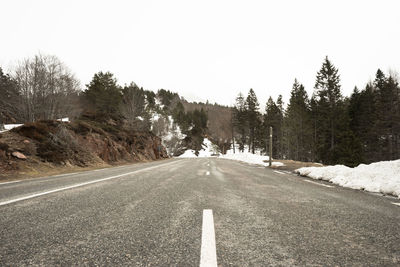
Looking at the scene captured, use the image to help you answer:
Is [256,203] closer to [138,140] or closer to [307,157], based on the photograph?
[138,140]

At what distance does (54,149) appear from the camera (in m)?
13.8

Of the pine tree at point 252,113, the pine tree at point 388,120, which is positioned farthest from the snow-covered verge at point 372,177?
the pine tree at point 252,113

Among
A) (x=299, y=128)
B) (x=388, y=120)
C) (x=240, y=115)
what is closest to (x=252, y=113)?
(x=240, y=115)

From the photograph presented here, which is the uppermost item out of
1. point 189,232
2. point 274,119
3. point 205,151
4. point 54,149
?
point 274,119

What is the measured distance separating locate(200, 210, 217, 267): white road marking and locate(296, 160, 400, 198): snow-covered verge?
17.0ft

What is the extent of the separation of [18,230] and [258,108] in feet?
190

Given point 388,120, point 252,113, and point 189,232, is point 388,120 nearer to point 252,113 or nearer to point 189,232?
point 252,113

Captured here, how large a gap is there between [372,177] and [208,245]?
22.2 feet

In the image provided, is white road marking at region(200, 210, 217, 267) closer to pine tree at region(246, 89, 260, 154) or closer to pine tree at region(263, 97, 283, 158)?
pine tree at region(246, 89, 260, 154)

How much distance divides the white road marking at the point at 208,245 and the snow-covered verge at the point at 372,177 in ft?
17.0

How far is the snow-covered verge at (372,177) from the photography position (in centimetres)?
515

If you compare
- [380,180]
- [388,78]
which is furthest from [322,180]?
[388,78]

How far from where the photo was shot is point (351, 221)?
2.77m

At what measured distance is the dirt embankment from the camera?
1067 centimetres
